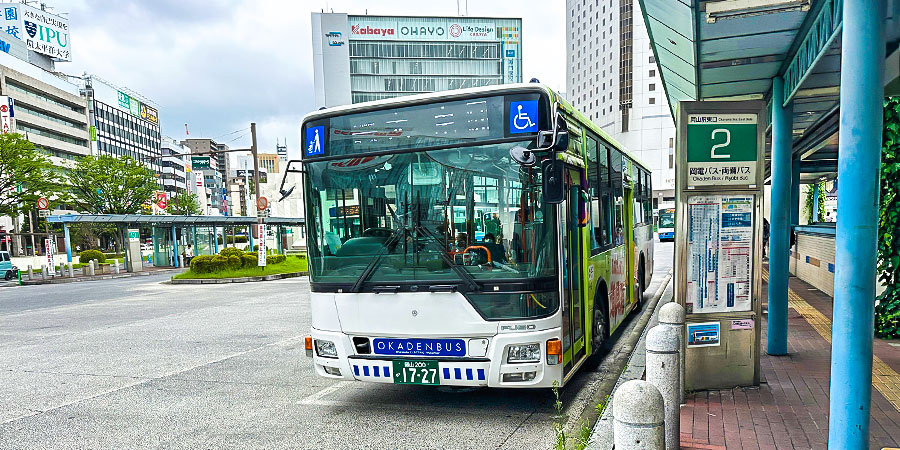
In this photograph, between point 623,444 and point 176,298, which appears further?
point 176,298

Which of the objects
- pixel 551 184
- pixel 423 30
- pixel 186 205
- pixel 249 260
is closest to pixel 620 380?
pixel 551 184

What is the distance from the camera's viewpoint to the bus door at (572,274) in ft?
17.4

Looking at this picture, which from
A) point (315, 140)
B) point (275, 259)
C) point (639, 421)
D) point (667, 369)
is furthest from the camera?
point (275, 259)

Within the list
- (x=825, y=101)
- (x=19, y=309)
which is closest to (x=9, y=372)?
(x=19, y=309)

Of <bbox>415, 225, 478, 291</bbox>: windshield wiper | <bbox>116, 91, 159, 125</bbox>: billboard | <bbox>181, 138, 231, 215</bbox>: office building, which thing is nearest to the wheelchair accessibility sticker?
<bbox>415, 225, 478, 291</bbox>: windshield wiper

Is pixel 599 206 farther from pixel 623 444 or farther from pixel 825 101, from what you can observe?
pixel 623 444

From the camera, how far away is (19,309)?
15.7m

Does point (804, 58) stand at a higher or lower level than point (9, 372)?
higher

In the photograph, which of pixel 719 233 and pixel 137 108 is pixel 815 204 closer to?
pixel 719 233

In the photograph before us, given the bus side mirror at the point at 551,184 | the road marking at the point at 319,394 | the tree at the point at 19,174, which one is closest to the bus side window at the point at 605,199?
the bus side mirror at the point at 551,184

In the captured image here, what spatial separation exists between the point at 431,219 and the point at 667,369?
2.27 m

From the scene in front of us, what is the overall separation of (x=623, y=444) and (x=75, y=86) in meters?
85.6

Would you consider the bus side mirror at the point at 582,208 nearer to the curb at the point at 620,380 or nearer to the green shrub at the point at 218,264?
the curb at the point at 620,380

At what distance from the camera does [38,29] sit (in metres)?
66.8
